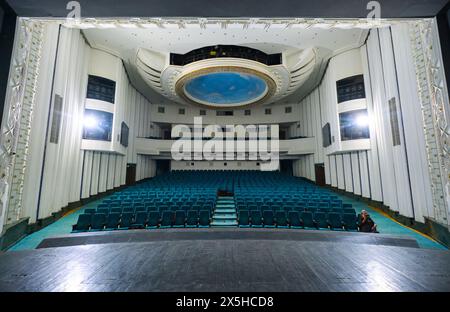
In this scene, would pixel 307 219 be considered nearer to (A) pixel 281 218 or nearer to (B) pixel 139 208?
(A) pixel 281 218

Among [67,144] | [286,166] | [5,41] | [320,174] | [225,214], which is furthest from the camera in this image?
[286,166]

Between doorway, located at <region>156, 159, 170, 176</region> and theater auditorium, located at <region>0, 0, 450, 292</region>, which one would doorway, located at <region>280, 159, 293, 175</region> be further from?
doorway, located at <region>156, 159, 170, 176</region>

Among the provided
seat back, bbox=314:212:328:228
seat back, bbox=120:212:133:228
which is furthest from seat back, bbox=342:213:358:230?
seat back, bbox=120:212:133:228

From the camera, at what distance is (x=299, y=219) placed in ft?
16.9

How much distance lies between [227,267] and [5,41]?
Answer: 12.9ft

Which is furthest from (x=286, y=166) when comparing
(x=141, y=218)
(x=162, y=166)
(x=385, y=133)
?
(x=141, y=218)

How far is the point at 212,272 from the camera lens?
193cm

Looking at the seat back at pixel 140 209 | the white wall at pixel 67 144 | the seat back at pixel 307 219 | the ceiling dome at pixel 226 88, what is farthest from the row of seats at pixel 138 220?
the ceiling dome at pixel 226 88

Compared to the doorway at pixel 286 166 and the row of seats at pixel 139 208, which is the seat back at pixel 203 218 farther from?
the doorway at pixel 286 166

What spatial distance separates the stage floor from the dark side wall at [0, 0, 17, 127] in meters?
2.05

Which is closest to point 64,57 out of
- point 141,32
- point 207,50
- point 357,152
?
point 141,32

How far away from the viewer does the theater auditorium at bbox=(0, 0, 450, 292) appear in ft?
6.88

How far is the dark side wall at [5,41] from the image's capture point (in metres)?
2.34
